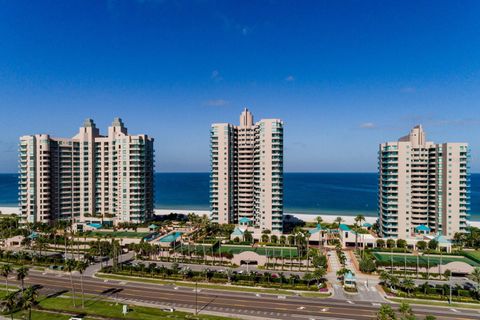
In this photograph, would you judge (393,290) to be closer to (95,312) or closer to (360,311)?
(360,311)

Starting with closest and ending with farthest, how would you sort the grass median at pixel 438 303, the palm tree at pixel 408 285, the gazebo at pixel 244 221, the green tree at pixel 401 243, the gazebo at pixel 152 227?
the grass median at pixel 438 303, the palm tree at pixel 408 285, the green tree at pixel 401 243, the gazebo at pixel 152 227, the gazebo at pixel 244 221

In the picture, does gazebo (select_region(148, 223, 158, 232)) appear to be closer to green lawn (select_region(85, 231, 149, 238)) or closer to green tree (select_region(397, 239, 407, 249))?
green lawn (select_region(85, 231, 149, 238))

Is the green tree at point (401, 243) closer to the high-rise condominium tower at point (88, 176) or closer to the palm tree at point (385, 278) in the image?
the palm tree at point (385, 278)

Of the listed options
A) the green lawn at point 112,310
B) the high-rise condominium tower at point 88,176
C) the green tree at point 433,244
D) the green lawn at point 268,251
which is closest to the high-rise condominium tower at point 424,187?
the green tree at point 433,244

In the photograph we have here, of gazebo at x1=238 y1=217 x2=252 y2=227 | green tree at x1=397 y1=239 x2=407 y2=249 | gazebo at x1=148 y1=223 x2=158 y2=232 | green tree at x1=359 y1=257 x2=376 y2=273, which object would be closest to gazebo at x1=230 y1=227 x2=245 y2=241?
Result: gazebo at x1=238 y1=217 x2=252 y2=227

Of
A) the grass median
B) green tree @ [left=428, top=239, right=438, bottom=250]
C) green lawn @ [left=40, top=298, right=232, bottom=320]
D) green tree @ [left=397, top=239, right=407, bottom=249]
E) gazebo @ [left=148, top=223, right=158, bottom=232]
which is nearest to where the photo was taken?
green lawn @ [left=40, top=298, right=232, bottom=320]
